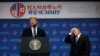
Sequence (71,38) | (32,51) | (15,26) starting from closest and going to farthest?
(32,51)
(71,38)
(15,26)

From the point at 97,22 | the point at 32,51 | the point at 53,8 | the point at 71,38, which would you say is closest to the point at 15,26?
the point at 53,8

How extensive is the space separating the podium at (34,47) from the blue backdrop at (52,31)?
3463 millimetres

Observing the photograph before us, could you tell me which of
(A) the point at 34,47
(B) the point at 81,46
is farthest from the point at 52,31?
(A) the point at 34,47

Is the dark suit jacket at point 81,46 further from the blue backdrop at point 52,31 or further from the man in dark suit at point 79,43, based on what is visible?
the blue backdrop at point 52,31

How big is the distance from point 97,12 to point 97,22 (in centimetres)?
29

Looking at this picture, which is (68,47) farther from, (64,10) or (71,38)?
(71,38)

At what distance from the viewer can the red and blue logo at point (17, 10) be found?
30.2ft

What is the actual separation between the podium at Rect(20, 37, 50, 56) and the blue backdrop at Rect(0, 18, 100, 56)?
3.46 meters

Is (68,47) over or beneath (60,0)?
beneath

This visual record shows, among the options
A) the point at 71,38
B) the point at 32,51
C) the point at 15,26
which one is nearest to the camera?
the point at 32,51

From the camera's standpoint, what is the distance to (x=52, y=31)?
9.30 metres

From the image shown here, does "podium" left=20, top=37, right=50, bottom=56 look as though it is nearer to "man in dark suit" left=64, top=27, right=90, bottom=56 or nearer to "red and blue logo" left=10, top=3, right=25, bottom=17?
"man in dark suit" left=64, top=27, right=90, bottom=56

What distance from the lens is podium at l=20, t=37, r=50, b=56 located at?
563 centimetres

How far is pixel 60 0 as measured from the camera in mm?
9258
